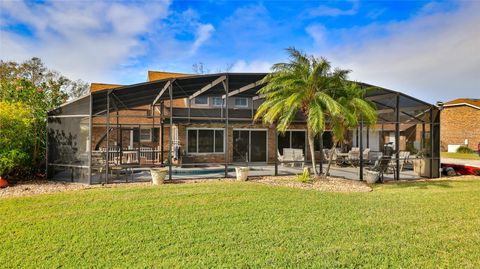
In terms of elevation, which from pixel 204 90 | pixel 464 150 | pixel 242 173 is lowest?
pixel 242 173

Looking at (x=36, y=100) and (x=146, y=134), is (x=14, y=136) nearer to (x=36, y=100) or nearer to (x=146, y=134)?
(x=36, y=100)

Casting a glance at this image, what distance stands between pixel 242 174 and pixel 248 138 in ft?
22.4

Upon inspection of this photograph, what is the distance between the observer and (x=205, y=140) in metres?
17.6

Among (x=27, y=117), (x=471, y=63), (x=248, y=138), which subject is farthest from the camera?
(x=248, y=138)

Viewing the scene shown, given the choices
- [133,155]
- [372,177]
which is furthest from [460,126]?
[133,155]

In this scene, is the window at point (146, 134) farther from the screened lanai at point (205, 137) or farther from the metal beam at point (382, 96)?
the metal beam at point (382, 96)

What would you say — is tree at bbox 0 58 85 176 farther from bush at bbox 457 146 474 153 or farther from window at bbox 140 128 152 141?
bush at bbox 457 146 474 153

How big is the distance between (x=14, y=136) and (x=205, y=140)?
9298mm

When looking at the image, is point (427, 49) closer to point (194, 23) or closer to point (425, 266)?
point (194, 23)

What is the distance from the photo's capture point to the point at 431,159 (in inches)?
527

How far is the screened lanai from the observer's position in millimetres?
11039

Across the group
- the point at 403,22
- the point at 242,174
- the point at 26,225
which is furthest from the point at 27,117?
the point at 403,22

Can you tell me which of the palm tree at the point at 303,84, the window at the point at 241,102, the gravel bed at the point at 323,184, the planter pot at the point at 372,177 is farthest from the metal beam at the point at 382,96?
the window at the point at 241,102

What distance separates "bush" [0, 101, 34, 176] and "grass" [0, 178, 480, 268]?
10.6ft
